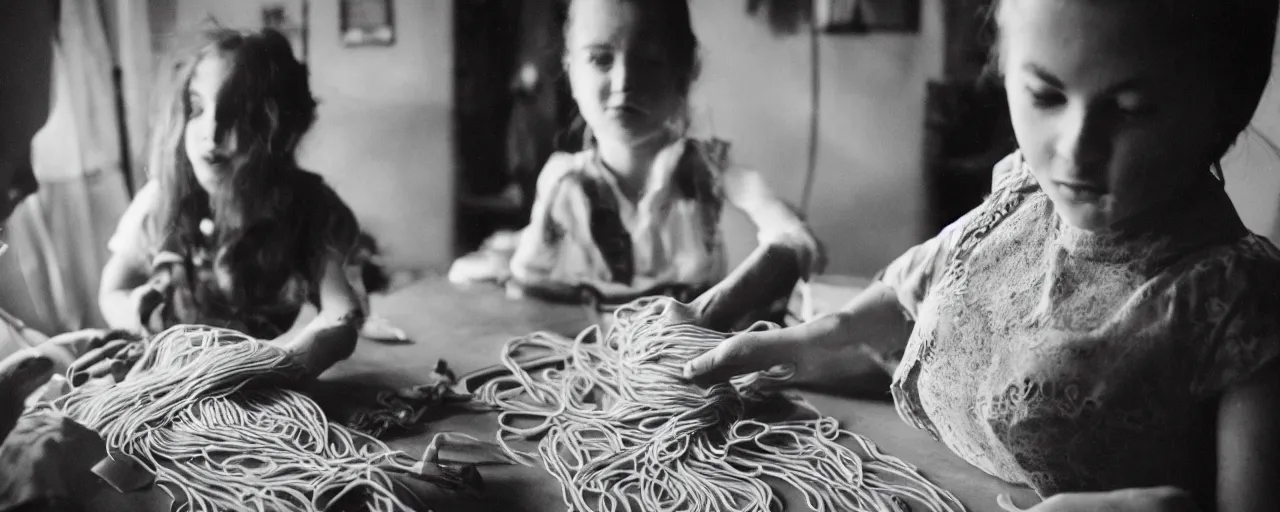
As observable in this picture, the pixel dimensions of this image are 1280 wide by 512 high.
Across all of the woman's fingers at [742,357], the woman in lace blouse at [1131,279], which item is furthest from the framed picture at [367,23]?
the woman in lace blouse at [1131,279]

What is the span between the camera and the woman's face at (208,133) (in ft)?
4.87

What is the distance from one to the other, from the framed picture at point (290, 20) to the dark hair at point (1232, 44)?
120 cm

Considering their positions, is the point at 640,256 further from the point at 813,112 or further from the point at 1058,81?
the point at 1058,81

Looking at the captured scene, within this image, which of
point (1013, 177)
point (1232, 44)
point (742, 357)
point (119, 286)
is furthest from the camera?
point (119, 286)

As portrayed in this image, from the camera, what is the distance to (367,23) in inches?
59.3

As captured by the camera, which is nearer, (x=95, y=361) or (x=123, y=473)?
(x=123, y=473)

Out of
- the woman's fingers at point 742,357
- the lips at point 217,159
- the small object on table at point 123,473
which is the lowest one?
the small object on table at point 123,473

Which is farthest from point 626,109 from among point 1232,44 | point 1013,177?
point 1232,44

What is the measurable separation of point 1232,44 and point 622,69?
772 mm

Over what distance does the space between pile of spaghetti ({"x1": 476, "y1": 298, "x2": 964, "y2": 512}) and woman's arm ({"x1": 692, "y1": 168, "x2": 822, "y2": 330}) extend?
6 centimetres

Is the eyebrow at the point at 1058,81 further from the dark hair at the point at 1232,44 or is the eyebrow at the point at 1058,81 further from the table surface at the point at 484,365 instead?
the table surface at the point at 484,365

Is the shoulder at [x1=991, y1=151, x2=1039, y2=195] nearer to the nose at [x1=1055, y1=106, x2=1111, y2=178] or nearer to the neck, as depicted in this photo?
the nose at [x1=1055, y1=106, x2=1111, y2=178]

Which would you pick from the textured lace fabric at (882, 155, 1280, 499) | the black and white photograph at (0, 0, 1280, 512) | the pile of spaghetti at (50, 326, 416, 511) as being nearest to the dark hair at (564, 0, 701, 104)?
the black and white photograph at (0, 0, 1280, 512)

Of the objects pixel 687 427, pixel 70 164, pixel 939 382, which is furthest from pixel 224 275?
pixel 939 382
